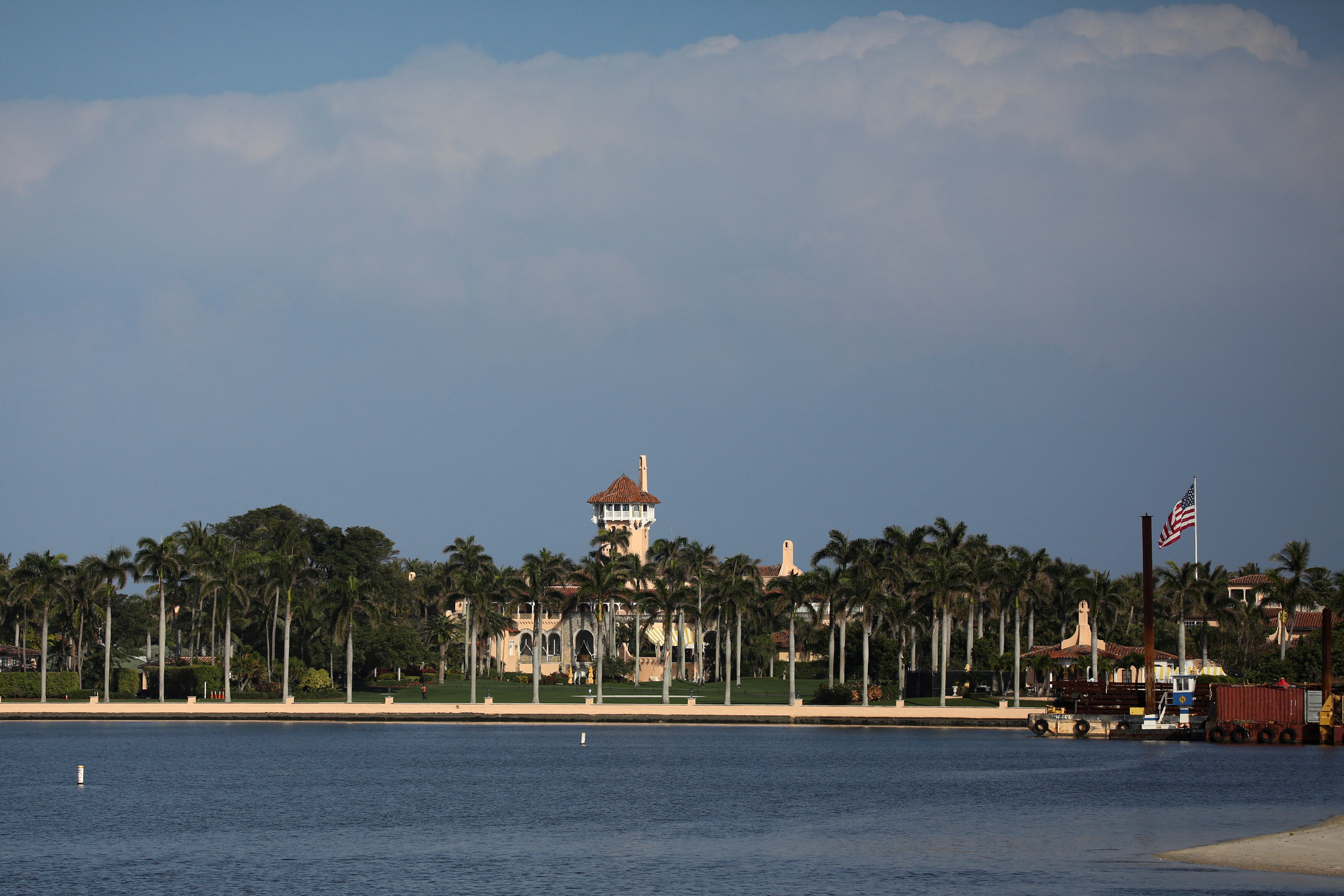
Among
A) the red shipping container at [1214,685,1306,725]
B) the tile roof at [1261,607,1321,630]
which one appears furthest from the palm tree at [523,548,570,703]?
the tile roof at [1261,607,1321,630]

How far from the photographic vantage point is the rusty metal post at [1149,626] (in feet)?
312

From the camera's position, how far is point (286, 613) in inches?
4808

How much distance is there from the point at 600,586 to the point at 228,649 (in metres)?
30.8

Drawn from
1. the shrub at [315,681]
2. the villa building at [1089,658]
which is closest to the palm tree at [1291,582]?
the villa building at [1089,658]

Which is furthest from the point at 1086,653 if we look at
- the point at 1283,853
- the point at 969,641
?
the point at 1283,853

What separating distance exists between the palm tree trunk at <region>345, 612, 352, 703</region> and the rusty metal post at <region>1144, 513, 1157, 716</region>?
51.0m

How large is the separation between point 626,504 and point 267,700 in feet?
222

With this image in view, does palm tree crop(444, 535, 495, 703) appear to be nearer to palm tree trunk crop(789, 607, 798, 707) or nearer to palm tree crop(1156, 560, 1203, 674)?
palm tree trunk crop(789, 607, 798, 707)

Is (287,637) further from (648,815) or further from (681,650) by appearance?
(648,815)

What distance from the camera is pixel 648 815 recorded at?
5769 centimetres

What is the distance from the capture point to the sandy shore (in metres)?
41.4

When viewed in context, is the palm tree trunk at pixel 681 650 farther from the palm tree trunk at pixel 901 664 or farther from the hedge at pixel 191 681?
the hedge at pixel 191 681

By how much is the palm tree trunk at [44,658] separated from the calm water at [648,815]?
2514 centimetres

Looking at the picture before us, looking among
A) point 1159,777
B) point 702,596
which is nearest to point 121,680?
point 702,596
